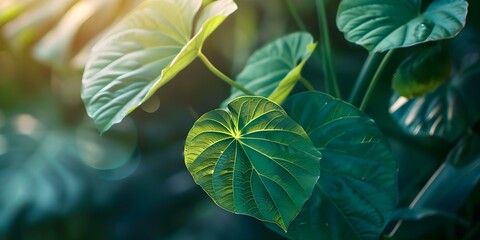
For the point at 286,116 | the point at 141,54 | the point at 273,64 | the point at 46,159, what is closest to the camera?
the point at 286,116

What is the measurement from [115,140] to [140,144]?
0.24 feet

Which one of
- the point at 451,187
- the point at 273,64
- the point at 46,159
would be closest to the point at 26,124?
the point at 46,159

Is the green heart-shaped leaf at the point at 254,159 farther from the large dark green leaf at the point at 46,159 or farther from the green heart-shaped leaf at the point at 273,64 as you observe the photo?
the large dark green leaf at the point at 46,159

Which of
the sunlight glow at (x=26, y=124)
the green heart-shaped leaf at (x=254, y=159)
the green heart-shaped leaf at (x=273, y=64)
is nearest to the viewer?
the green heart-shaped leaf at (x=254, y=159)

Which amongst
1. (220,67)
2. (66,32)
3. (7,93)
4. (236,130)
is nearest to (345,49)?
(220,67)

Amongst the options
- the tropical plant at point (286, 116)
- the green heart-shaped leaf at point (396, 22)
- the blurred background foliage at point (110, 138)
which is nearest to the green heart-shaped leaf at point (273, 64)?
the tropical plant at point (286, 116)

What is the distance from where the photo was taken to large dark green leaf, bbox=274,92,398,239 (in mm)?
635

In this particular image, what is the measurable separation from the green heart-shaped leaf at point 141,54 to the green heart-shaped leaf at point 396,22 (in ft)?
0.40

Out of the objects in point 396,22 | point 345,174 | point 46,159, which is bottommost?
point 46,159

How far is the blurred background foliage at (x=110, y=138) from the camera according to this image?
1286mm

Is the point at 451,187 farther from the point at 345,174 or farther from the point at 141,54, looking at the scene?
the point at 141,54

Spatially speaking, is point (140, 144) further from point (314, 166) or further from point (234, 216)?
point (314, 166)

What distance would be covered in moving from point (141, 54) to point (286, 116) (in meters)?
0.21

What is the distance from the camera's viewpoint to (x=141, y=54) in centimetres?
70
